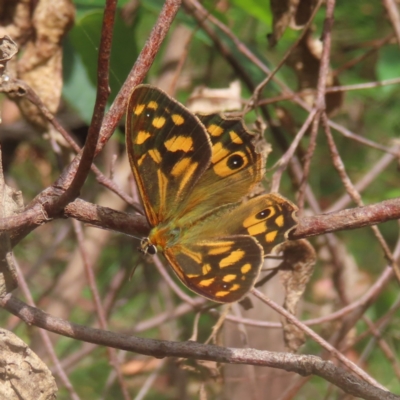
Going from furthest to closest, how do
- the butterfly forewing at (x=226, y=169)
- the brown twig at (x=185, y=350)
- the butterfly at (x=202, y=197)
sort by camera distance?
the butterfly forewing at (x=226, y=169) → the butterfly at (x=202, y=197) → the brown twig at (x=185, y=350)

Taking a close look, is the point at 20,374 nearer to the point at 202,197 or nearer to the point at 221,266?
the point at 221,266

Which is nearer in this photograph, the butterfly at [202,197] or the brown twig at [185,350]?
the brown twig at [185,350]

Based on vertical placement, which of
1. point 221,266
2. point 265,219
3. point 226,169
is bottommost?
point 221,266

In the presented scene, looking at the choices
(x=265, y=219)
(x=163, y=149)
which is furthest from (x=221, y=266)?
(x=163, y=149)

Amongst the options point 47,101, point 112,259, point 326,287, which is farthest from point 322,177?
point 47,101

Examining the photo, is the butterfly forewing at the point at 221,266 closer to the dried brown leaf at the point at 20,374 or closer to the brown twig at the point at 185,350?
the brown twig at the point at 185,350

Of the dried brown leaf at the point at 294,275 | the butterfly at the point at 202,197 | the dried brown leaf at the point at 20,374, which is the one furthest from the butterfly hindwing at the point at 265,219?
the dried brown leaf at the point at 20,374

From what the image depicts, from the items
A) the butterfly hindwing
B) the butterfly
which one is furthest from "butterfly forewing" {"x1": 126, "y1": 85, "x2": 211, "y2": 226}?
the butterfly hindwing
